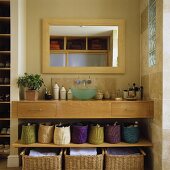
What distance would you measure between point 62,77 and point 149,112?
4.22ft

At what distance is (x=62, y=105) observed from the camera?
8.84 feet

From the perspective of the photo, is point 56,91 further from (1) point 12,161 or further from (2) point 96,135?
(1) point 12,161

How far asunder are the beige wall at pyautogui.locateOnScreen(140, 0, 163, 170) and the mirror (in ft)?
1.06

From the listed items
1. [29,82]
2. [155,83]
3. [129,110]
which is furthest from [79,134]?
[155,83]

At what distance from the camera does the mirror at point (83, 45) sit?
123 inches

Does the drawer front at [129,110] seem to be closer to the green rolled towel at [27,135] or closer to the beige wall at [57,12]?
the beige wall at [57,12]

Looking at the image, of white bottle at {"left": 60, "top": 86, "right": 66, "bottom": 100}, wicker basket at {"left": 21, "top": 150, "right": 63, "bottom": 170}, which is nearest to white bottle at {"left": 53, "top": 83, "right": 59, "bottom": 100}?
white bottle at {"left": 60, "top": 86, "right": 66, "bottom": 100}

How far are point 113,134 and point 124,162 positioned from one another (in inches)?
13.9

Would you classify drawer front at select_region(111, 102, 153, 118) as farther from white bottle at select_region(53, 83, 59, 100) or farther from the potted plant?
the potted plant

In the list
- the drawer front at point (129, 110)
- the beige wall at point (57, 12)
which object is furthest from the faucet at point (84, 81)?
the drawer front at point (129, 110)

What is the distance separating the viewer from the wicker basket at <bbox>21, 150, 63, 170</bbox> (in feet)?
8.57

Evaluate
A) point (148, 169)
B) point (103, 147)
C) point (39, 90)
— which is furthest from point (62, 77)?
point (148, 169)

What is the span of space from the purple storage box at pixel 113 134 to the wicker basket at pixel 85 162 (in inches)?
9.3

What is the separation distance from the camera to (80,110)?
8.83 ft
